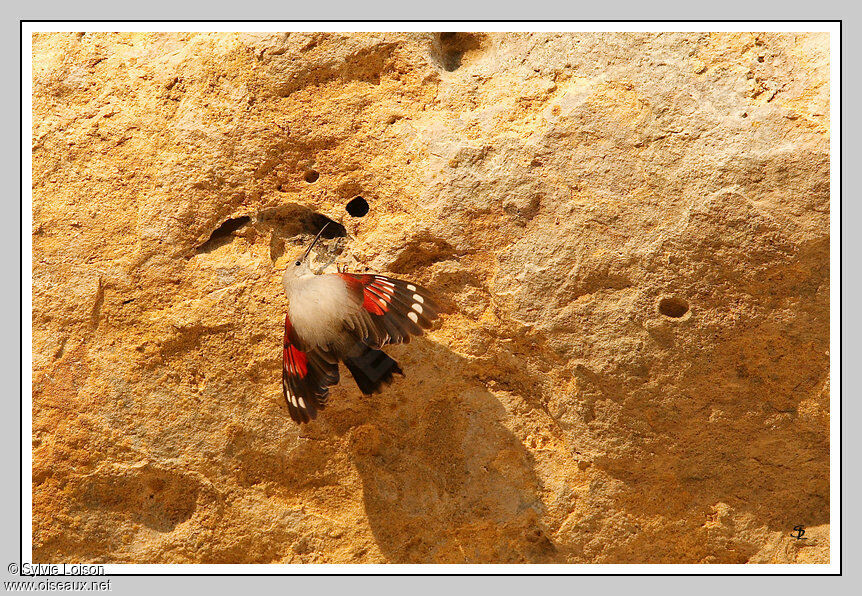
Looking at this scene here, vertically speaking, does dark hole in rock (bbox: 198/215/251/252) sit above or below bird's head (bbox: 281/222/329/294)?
above

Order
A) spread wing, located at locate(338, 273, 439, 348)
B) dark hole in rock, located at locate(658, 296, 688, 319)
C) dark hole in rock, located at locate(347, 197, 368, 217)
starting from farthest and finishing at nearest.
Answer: dark hole in rock, located at locate(347, 197, 368, 217) < dark hole in rock, located at locate(658, 296, 688, 319) < spread wing, located at locate(338, 273, 439, 348)

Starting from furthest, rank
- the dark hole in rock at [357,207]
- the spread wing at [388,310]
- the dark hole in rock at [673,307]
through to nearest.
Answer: the dark hole in rock at [357,207] → the dark hole in rock at [673,307] → the spread wing at [388,310]

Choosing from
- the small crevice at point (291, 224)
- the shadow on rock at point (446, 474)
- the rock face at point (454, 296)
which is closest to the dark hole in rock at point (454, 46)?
the rock face at point (454, 296)

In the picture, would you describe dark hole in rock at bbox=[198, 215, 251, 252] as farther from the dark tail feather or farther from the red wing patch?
the dark tail feather

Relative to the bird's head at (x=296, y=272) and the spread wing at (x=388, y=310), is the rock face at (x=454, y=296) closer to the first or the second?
the bird's head at (x=296, y=272)

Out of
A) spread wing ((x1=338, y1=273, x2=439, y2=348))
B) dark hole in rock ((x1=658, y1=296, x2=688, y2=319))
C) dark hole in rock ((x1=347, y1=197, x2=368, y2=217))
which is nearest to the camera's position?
spread wing ((x1=338, y1=273, x2=439, y2=348))

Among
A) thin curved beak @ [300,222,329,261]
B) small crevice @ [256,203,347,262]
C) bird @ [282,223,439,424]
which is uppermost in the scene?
small crevice @ [256,203,347,262]

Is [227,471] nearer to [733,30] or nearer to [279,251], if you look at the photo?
[279,251]

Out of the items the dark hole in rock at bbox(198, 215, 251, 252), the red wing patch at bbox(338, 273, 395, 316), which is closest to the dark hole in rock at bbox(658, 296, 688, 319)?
the red wing patch at bbox(338, 273, 395, 316)
